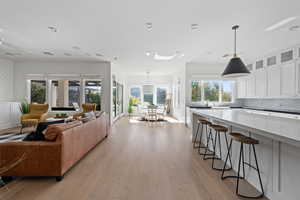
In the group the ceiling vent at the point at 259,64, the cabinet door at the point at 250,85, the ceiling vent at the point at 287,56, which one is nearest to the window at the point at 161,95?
the cabinet door at the point at 250,85

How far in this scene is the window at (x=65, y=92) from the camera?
281 inches

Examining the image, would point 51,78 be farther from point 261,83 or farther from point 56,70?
point 261,83

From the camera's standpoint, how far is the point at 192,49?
4980mm

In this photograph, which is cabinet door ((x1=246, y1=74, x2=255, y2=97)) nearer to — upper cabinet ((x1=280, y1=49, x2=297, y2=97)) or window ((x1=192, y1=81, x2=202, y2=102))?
upper cabinet ((x1=280, y1=49, x2=297, y2=97))

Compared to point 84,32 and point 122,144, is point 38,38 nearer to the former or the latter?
point 84,32

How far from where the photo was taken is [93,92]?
713 cm

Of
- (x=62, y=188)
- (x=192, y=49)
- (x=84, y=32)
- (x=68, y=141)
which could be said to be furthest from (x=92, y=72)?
(x=62, y=188)

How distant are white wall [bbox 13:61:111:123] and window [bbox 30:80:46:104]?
0.29 meters

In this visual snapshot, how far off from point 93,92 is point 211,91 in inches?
208

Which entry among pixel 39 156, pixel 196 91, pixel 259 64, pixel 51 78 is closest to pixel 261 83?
pixel 259 64

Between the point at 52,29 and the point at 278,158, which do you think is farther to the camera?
the point at 52,29

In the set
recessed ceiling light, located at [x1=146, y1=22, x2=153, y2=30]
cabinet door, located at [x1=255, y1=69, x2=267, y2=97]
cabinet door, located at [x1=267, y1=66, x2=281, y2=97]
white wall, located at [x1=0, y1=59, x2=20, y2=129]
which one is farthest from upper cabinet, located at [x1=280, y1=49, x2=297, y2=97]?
white wall, located at [x1=0, y1=59, x2=20, y2=129]

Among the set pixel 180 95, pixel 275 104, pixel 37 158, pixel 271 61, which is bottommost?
pixel 37 158

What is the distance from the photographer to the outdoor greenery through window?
273 inches
